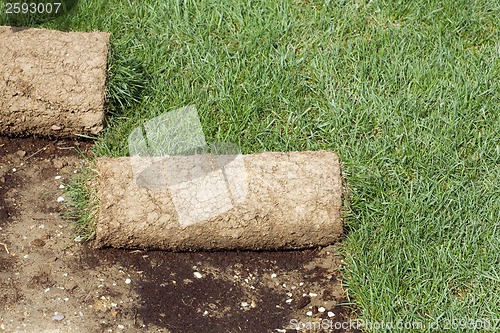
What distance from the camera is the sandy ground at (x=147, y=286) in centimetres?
377

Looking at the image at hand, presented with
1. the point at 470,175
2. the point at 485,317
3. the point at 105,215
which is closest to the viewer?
the point at 485,317

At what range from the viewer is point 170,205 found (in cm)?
401

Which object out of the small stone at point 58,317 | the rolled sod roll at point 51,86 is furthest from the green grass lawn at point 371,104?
the small stone at point 58,317

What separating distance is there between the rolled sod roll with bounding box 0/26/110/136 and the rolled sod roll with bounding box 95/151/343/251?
0.59 metres

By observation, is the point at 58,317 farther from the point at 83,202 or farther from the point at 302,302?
the point at 302,302

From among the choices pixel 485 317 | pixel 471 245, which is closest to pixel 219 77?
pixel 471 245

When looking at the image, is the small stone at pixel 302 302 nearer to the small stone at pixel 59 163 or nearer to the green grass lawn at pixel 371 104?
the green grass lawn at pixel 371 104

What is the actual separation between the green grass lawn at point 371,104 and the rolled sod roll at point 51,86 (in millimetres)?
141

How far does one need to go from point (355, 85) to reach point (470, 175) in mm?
884

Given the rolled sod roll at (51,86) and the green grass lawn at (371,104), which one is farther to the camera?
the rolled sod roll at (51,86)

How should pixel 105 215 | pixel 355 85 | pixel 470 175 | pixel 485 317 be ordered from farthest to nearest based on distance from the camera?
pixel 355 85 → pixel 470 175 → pixel 105 215 → pixel 485 317

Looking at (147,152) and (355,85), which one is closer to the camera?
(147,152)

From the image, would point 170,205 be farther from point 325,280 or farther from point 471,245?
point 471,245

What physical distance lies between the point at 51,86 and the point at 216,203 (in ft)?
4.18
